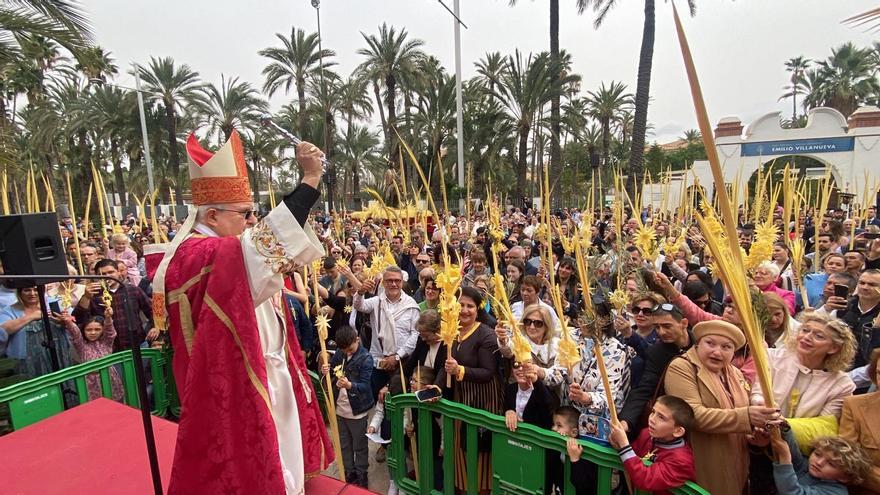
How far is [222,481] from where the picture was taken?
6.68ft

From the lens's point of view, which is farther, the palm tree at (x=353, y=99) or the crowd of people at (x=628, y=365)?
the palm tree at (x=353, y=99)

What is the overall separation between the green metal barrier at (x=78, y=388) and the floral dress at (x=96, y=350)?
6 centimetres

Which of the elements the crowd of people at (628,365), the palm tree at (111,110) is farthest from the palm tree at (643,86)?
the palm tree at (111,110)

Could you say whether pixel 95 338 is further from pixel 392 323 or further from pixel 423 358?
pixel 423 358

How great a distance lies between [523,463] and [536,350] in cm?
106

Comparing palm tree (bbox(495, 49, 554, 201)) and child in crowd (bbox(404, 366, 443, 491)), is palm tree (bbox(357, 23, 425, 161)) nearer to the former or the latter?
palm tree (bbox(495, 49, 554, 201))

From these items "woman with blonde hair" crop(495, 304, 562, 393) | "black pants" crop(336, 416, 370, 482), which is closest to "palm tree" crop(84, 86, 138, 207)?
"black pants" crop(336, 416, 370, 482)

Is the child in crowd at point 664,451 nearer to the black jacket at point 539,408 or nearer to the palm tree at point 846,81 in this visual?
the black jacket at point 539,408

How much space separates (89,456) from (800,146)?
109 ft

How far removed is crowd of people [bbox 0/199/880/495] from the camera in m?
2.40

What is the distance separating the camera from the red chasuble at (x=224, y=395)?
80.3 inches

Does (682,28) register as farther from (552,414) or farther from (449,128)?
(449,128)

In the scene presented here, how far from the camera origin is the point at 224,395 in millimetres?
2041

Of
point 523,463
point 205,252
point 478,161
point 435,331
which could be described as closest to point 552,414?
point 523,463
